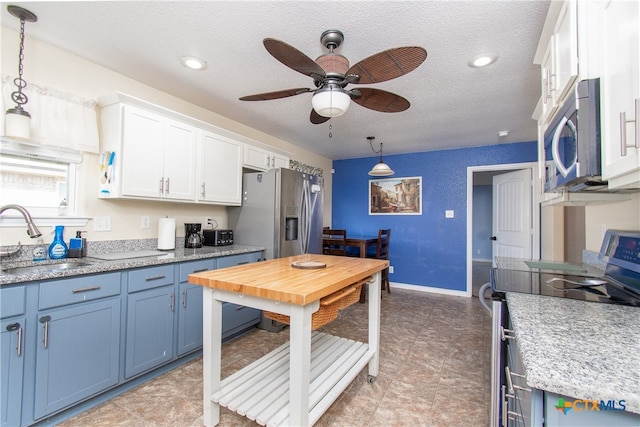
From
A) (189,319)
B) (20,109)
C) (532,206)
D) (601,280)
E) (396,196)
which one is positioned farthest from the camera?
(396,196)

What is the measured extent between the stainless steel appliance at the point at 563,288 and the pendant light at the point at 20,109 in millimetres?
2793

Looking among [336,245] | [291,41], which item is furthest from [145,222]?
[336,245]

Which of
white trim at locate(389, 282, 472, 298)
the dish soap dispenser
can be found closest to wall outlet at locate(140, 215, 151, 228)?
the dish soap dispenser

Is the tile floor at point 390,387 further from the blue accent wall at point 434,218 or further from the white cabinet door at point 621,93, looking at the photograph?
the white cabinet door at point 621,93

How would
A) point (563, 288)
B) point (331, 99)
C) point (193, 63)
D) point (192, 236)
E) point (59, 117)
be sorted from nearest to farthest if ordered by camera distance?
1. point (563, 288)
2. point (331, 99)
3. point (59, 117)
4. point (193, 63)
5. point (192, 236)

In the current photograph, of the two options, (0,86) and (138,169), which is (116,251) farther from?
(0,86)

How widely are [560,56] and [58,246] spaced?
9.97ft

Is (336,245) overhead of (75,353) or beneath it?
overhead

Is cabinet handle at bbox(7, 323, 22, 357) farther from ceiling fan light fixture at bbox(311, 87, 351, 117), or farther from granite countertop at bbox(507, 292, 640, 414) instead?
granite countertop at bbox(507, 292, 640, 414)

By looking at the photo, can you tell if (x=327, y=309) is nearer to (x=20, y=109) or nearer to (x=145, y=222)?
(x=145, y=222)

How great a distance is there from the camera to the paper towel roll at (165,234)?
2.48 m

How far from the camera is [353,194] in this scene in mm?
5387

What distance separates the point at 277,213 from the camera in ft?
9.66

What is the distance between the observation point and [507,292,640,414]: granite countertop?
1.82 ft
